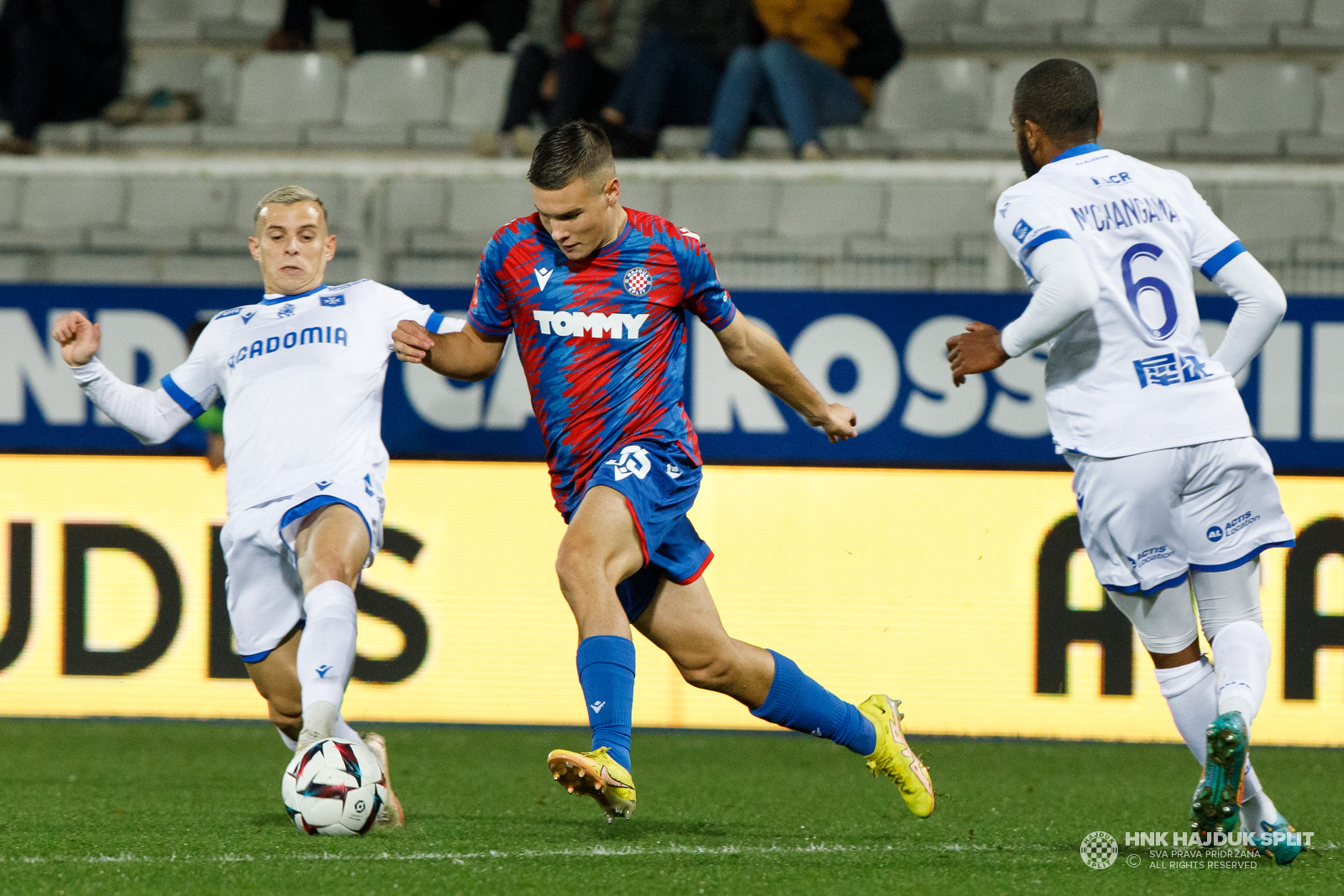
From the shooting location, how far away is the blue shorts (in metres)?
3.98

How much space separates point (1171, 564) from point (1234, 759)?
0.55 meters

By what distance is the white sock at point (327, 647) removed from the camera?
13.6ft

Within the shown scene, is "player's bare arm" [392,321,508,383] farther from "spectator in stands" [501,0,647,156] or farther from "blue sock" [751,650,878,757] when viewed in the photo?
"spectator in stands" [501,0,647,156]

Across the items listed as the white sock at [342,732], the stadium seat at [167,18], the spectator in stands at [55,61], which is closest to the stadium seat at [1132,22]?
the stadium seat at [167,18]

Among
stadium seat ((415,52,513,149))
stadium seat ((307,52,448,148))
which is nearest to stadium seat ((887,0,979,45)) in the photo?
stadium seat ((415,52,513,149))

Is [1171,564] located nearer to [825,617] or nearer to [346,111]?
[825,617]

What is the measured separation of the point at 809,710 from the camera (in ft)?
13.8

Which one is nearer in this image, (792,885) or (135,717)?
(792,885)

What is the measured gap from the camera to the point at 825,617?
6645 millimetres

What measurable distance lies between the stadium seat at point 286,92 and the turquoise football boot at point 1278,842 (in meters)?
8.16

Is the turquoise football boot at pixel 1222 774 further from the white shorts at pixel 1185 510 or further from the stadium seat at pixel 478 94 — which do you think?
the stadium seat at pixel 478 94

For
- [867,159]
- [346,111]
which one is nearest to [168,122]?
[346,111]

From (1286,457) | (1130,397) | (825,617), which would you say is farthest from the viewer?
(1286,457)

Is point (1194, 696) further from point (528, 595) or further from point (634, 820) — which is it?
point (528, 595)
